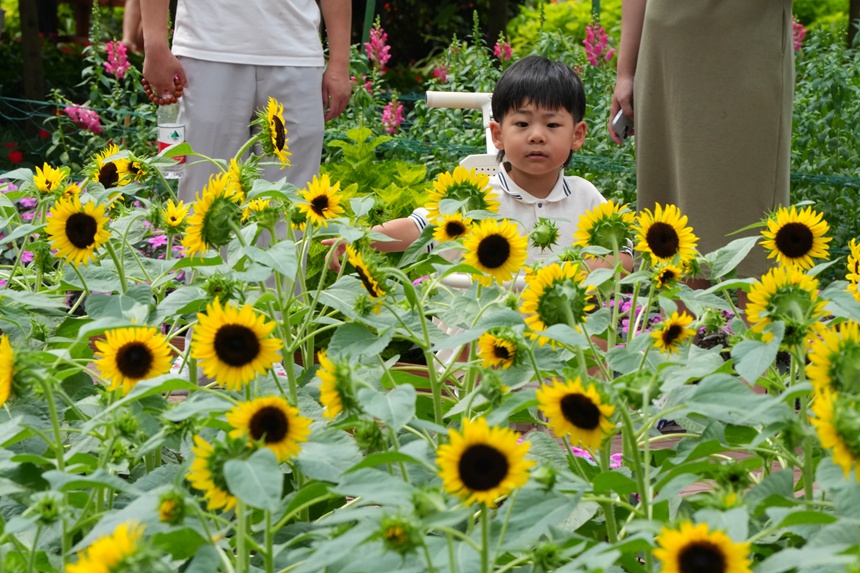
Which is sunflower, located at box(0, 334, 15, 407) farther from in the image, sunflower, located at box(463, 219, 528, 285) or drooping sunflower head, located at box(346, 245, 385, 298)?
sunflower, located at box(463, 219, 528, 285)

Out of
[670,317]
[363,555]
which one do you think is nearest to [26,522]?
[363,555]

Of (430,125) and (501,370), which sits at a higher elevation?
(501,370)

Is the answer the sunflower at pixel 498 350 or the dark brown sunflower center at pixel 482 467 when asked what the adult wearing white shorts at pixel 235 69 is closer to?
the sunflower at pixel 498 350

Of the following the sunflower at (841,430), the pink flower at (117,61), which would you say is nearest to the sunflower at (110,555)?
the sunflower at (841,430)

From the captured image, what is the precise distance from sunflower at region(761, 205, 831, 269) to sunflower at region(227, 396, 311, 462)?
0.79 metres

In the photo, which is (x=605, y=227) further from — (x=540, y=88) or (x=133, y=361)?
(x=540, y=88)

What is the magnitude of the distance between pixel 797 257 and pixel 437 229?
0.51 m

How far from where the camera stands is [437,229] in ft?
6.05

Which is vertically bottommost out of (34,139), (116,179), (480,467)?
(34,139)

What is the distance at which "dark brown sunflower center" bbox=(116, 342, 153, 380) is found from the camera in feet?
4.75

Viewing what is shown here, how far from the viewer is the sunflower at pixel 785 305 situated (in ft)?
4.58

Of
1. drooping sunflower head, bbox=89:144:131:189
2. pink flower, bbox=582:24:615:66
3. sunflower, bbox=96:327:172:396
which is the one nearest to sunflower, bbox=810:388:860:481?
sunflower, bbox=96:327:172:396

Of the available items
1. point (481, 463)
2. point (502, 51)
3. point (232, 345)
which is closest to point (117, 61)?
point (502, 51)

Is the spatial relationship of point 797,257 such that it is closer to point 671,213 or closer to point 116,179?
point 671,213
